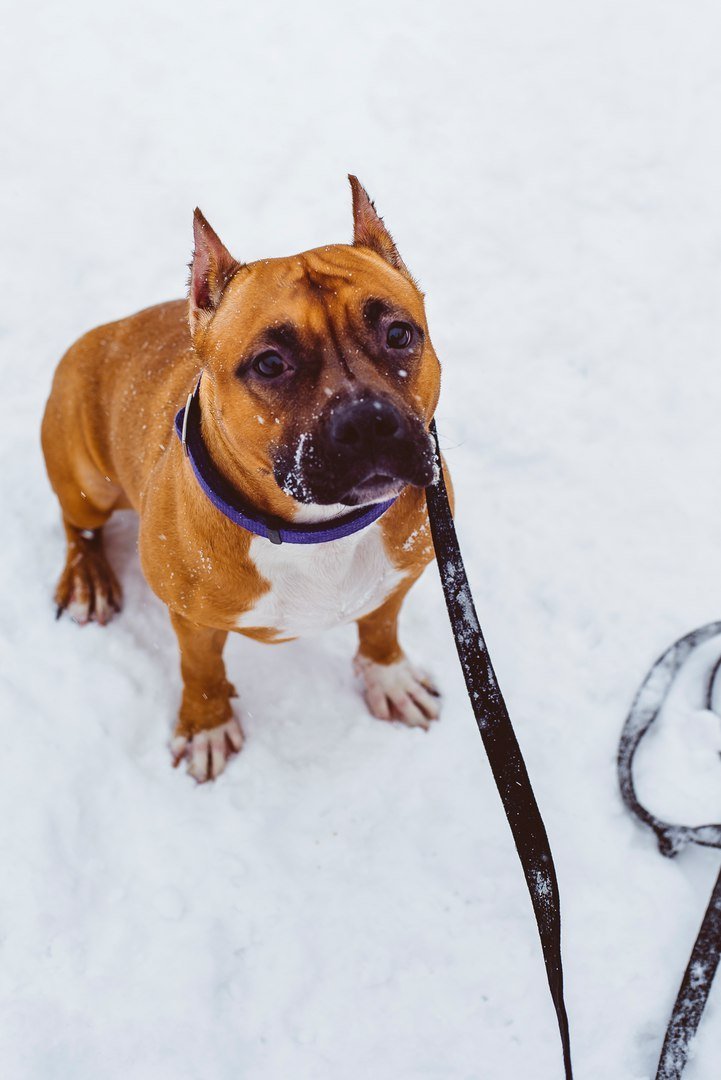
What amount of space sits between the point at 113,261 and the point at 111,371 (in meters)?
1.47

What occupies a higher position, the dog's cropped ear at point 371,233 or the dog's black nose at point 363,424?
the dog's cropped ear at point 371,233

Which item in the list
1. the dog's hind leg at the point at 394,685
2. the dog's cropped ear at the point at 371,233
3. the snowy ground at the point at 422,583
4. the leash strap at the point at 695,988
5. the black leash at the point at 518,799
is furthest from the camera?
the dog's hind leg at the point at 394,685

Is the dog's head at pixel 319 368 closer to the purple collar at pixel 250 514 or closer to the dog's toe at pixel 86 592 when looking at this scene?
the purple collar at pixel 250 514

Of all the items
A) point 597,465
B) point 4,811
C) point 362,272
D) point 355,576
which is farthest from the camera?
point 597,465

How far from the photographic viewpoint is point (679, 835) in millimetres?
3072

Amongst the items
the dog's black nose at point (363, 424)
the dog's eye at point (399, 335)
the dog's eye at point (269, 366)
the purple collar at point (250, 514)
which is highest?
the dog's eye at point (399, 335)

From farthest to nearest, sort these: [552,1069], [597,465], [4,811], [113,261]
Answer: [113,261]
[597,465]
[4,811]
[552,1069]

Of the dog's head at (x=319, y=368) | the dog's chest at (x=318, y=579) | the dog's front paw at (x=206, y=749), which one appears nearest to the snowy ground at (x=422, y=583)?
the dog's front paw at (x=206, y=749)

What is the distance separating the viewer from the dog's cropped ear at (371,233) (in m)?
2.37

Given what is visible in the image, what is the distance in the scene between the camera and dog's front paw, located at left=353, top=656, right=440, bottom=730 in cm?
337

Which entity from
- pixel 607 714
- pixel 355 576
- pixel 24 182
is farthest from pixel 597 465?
pixel 24 182

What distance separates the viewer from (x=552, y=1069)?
9.27ft

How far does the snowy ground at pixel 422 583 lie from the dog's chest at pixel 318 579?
88 cm

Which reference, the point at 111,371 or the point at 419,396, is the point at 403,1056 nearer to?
the point at 419,396
